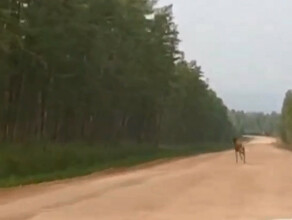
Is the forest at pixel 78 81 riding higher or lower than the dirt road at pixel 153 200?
higher

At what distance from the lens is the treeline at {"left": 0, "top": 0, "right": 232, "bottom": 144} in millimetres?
42463

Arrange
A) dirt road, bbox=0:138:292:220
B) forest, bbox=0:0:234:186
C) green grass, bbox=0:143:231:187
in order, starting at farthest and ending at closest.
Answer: forest, bbox=0:0:234:186 < green grass, bbox=0:143:231:187 < dirt road, bbox=0:138:292:220

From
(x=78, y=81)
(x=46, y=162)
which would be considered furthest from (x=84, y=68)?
(x=46, y=162)

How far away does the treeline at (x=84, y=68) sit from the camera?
139ft

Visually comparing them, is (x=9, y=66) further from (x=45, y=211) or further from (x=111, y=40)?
(x=45, y=211)

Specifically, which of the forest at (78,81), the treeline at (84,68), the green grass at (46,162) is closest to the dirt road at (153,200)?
the green grass at (46,162)

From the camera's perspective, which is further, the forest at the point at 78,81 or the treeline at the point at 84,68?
the treeline at the point at 84,68

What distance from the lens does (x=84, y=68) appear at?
52.7 meters

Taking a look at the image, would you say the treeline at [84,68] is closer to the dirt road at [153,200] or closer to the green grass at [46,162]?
the green grass at [46,162]

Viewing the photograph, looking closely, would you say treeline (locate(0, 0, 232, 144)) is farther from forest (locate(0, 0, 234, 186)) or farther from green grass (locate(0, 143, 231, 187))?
green grass (locate(0, 143, 231, 187))

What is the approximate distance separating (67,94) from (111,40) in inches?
254

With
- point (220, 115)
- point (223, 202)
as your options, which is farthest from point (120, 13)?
point (220, 115)

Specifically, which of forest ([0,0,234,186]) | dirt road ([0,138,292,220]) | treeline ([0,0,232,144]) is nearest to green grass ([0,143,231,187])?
forest ([0,0,234,186])

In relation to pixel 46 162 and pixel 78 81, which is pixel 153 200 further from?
pixel 78 81
